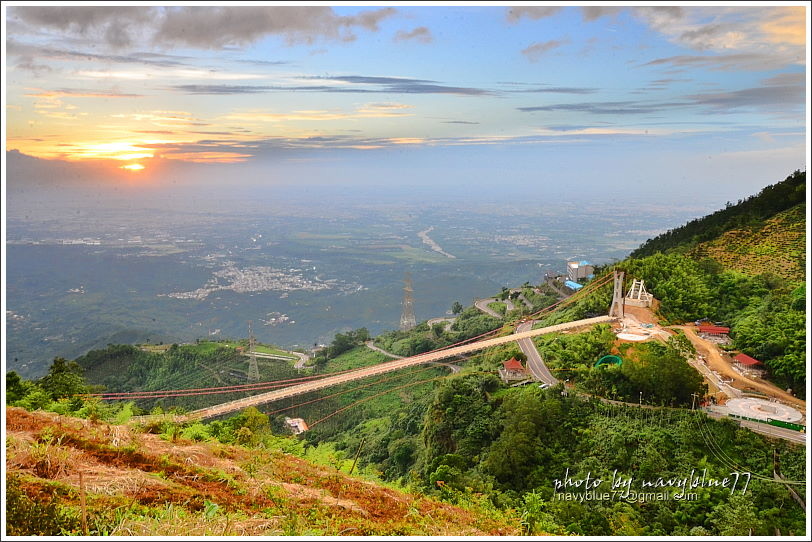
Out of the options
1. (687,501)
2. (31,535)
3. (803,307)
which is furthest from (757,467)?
(31,535)

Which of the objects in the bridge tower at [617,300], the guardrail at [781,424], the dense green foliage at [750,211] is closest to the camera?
the guardrail at [781,424]

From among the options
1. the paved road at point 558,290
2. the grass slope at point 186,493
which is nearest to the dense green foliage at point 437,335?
the paved road at point 558,290

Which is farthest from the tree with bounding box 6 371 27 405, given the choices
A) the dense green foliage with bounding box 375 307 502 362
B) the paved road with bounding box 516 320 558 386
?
the dense green foliage with bounding box 375 307 502 362

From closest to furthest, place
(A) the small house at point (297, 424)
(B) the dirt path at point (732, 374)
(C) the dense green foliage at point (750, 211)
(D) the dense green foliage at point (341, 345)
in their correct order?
(B) the dirt path at point (732, 374) < (A) the small house at point (297, 424) < (C) the dense green foliage at point (750, 211) < (D) the dense green foliage at point (341, 345)

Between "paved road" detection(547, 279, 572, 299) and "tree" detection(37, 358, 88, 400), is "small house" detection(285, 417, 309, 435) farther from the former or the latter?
"paved road" detection(547, 279, 572, 299)

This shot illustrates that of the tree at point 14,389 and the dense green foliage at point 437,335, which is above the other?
the tree at point 14,389

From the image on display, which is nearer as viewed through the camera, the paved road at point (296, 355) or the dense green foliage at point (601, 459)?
the dense green foliage at point (601, 459)

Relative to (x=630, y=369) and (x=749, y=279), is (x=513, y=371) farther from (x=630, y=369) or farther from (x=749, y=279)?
(x=749, y=279)

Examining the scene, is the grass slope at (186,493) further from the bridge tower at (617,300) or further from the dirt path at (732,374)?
the bridge tower at (617,300)
